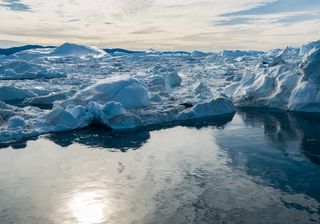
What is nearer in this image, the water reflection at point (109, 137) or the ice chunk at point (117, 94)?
the water reflection at point (109, 137)

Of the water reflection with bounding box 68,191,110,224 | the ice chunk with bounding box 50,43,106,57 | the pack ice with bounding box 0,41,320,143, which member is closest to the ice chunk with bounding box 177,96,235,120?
the pack ice with bounding box 0,41,320,143

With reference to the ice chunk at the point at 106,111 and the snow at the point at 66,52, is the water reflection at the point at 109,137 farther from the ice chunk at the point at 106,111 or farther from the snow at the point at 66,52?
the snow at the point at 66,52

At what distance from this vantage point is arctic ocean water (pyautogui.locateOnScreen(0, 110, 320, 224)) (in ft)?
34.6

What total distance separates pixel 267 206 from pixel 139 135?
1029cm

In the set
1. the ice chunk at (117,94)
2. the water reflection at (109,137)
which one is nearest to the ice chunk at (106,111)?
the water reflection at (109,137)

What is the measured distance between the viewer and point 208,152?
54.2ft

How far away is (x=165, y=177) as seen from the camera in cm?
1341

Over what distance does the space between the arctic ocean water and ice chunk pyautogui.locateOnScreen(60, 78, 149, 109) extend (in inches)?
184

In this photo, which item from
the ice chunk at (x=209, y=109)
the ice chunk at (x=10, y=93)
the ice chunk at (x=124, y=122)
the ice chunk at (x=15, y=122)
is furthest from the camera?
the ice chunk at (x=10, y=93)

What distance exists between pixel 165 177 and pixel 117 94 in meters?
13.2

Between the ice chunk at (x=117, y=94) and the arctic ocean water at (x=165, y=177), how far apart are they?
4678mm

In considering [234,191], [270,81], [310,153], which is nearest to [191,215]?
[234,191]

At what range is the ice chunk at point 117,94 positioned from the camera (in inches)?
A: 997

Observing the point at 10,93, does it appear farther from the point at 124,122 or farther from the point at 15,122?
the point at 124,122
